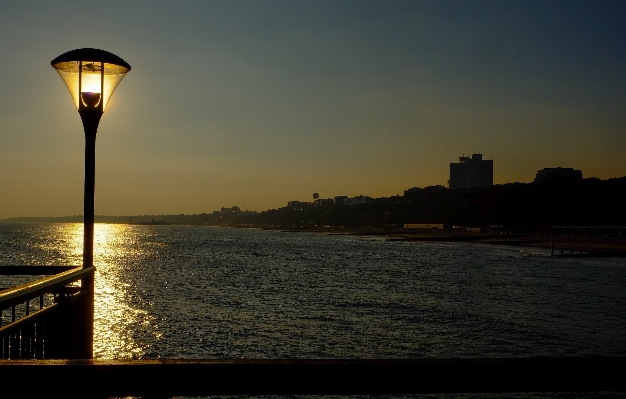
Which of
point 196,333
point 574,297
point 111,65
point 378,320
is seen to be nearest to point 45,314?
point 111,65

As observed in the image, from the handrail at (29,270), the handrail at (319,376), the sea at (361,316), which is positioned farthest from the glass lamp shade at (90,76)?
the handrail at (319,376)

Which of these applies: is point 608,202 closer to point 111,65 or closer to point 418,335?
point 418,335

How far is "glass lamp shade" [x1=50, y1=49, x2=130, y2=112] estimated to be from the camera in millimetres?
7703

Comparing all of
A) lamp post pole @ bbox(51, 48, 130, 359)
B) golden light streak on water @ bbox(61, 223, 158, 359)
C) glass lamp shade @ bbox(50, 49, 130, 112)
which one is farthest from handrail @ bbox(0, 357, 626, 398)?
golden light streak on water @ bbox(61, 223, 158, 359)

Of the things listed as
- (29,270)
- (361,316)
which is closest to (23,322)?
(29,270)

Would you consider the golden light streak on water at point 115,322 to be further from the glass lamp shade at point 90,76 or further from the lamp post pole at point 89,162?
the glass lamp shade at point 90,76

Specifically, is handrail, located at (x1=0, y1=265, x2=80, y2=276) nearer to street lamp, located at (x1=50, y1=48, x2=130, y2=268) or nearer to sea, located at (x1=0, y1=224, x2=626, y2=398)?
street lamp, located at (x1=50, y1=48, x2=130, y2=268)

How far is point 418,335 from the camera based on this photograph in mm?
22500

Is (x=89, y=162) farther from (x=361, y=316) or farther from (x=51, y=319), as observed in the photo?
(x=361, y=316)

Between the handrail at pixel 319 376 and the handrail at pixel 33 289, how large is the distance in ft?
5.22

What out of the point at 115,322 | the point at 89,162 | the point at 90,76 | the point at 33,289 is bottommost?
the point at 115,322

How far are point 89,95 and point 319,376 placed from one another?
6052 mm

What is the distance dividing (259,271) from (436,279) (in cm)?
1705

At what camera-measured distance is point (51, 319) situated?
6.14 meters
